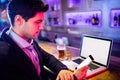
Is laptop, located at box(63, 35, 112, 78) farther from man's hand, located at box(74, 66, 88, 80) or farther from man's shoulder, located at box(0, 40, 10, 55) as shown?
man's shoulder, located at box(0, 40, 10, 55)

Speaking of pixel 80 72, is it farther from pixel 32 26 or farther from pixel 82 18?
pixel 82 18

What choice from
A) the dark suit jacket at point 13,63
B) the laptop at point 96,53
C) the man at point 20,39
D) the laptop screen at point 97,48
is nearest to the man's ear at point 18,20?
the man at point 20,39

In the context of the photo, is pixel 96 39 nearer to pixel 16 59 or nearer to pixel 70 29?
pixel 16 59

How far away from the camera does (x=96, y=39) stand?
6.56 ft

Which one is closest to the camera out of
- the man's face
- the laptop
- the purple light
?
the man's face

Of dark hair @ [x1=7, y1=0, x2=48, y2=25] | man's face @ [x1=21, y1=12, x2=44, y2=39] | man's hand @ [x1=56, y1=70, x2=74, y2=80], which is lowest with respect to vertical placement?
man's hand @ [x1=56, y1=70, x2=74, y2=80]

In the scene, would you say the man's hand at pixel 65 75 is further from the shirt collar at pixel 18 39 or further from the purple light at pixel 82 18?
the purple light at pixel 82 18

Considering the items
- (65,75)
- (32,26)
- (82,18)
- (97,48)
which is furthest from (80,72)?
(82,18)

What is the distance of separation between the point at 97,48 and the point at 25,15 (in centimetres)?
102

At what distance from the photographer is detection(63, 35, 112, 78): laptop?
1805 mm

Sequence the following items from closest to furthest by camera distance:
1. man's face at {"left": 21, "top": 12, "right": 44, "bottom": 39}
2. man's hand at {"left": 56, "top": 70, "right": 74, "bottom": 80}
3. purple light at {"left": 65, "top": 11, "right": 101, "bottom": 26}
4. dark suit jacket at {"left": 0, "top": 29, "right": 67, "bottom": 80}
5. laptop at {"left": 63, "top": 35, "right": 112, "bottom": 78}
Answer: dark suit jacket at {"left": 0, "top": 29, "right": 67, "bottom": 80}
man's face at {"left": 21, "top": 12, "right": 44, "bottom": 39}
man's hand at {"left": 56, "top": 70, "right": 74, "bottom": 80}
laptop at {"left": 63, "top": 35, "right": 112, "bottom": 78}
purple light at {"left": 65, "top": 11, "right": 101, "bottom": 26}

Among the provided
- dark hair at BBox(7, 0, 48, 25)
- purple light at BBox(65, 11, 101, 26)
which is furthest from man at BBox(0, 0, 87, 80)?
purple light at BBox(65, 11, 101, 26)

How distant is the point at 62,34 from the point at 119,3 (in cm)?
144

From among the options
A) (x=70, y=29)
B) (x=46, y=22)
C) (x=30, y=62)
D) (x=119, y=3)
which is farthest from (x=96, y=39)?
(x=46, y=22)
